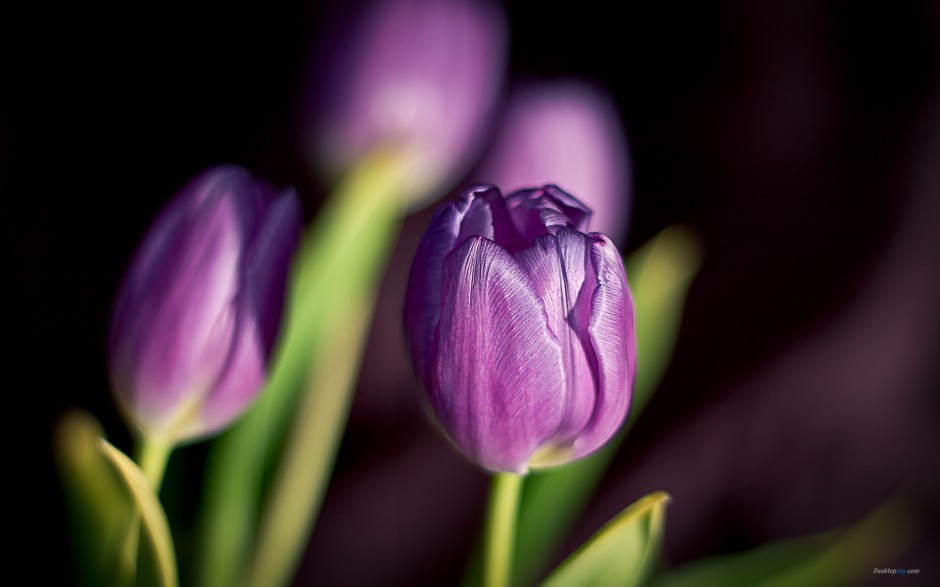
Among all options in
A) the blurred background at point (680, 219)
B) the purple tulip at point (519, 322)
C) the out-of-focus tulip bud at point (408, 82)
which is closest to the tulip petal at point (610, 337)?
the purple tulip at point (519, 322)

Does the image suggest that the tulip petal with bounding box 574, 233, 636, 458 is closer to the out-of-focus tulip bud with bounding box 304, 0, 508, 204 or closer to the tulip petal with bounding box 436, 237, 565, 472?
the tulip petal with bounding box 436, 237, 565, 472

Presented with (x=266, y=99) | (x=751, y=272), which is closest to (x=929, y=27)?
(x=751, y=272)

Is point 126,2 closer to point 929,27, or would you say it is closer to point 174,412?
point 174,412

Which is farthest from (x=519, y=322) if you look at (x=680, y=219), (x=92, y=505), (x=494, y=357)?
(x=680, y=219)

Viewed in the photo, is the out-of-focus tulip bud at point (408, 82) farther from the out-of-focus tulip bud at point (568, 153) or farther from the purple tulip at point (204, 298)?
→ the purple tulip at point (204, 298)

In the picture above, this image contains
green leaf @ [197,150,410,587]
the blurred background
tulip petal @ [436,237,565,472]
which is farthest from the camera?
the blurred background

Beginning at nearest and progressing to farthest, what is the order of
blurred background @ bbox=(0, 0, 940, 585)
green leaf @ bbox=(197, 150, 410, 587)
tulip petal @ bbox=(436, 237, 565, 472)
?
tulip petal @ bbox=(436, 237, 565, 472) → green leaf @ bbox=(197, 150, 410, 587) → blurred background @ bbox=(0, 0, 940, 585)

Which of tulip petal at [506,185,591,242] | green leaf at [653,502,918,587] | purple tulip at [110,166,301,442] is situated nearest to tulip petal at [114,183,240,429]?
purple tulip at [110,166,301,442]
